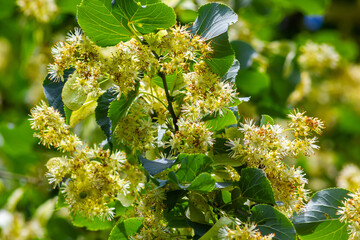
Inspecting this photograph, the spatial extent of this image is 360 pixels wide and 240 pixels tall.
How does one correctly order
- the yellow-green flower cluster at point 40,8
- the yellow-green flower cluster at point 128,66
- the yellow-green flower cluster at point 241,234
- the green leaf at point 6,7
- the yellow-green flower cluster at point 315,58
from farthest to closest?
the green leaf at point 6,7 < the yellow-green flower cluster at point 315,58 < the yellow-green flower cluster at point 40,8 < the yellow-green flower cluster at point 128,66 < the yellow-green flower cluster at point 241,234

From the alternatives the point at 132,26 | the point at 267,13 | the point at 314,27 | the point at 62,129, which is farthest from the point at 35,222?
the point at 314,27

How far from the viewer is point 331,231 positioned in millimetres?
975

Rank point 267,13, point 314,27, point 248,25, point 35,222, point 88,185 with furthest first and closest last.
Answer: point 314,27, point 267,13, point 248,25, point 35,222, point 88,185

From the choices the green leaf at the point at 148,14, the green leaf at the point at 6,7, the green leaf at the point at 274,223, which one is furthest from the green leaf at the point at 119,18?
the green leaf at the point at 6,7

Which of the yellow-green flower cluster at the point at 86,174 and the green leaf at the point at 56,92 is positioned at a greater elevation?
the green leaf at the point at 56,92

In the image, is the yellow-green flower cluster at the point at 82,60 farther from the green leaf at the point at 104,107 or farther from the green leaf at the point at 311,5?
the green leaf at the point at 311,5

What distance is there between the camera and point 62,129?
0.93 meters

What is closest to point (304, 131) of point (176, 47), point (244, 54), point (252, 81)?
point (176, 47)

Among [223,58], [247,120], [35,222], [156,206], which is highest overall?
[223,58]

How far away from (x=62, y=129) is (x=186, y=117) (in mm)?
271

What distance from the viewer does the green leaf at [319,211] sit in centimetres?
96

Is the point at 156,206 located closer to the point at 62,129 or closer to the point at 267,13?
the point at 62,129

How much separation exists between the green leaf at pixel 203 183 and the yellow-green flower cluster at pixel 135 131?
142 mm

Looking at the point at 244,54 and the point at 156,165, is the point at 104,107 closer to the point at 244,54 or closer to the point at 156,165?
the point at 156,165
